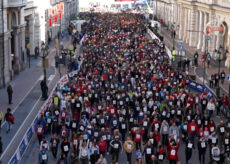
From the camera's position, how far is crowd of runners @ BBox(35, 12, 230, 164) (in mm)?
19234

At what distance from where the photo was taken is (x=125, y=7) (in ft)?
538

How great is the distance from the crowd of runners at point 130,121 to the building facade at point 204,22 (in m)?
14.2

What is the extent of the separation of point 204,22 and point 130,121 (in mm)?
40881

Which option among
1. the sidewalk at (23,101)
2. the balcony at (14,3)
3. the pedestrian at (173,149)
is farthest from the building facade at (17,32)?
the pedestrian at (173,149)

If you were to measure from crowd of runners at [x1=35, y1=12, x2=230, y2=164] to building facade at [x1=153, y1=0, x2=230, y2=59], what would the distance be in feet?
46.5

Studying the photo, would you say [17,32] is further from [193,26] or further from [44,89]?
[193,26]

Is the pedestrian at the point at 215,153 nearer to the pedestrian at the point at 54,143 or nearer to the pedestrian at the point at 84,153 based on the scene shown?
the pedestrian at the point at 84,153

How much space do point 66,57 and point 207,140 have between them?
2972 centimetres

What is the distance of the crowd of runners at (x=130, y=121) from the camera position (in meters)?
19.2

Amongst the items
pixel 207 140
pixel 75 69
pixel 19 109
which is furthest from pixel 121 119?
pixel 75 69

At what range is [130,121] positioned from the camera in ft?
75.4

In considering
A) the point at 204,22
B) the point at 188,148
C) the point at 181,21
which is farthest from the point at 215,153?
the point at 181,21

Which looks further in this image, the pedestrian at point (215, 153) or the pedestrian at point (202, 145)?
the pedestrian at point (202, 145)

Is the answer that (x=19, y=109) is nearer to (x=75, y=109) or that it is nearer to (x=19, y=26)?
(x=75, y=109)
